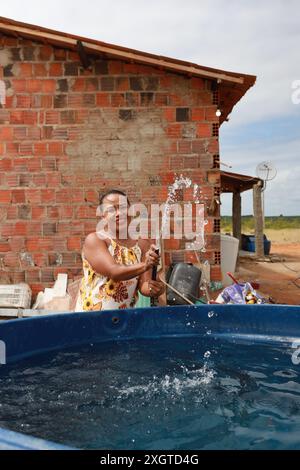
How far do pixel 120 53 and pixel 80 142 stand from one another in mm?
1307

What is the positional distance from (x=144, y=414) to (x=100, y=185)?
4696mm

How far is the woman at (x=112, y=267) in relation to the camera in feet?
11.1

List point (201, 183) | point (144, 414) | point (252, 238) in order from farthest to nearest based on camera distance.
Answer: point (252, 238)
point (201, 183)
point (144, 414)

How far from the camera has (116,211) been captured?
3.51 meters

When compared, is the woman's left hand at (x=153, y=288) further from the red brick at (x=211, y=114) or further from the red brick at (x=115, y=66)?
the red brick at (x=115, y=66)

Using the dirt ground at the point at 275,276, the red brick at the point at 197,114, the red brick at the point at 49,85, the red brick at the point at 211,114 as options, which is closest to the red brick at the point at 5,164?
the red brick at the point at 49,85

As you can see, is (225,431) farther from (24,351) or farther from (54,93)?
(54,93)

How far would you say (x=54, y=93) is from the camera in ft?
21.8

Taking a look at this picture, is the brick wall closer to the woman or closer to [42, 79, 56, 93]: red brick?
[42, 79, 56, 93]: red brick

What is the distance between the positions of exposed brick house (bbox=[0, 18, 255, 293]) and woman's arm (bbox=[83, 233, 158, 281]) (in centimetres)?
313

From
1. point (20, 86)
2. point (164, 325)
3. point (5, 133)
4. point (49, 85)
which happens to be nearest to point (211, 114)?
point (49, 85)

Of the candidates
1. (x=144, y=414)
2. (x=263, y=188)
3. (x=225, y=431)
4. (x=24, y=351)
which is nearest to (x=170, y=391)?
(x=144, y=414)

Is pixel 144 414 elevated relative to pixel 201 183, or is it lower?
lower

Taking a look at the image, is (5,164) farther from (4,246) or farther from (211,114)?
(211,114)
